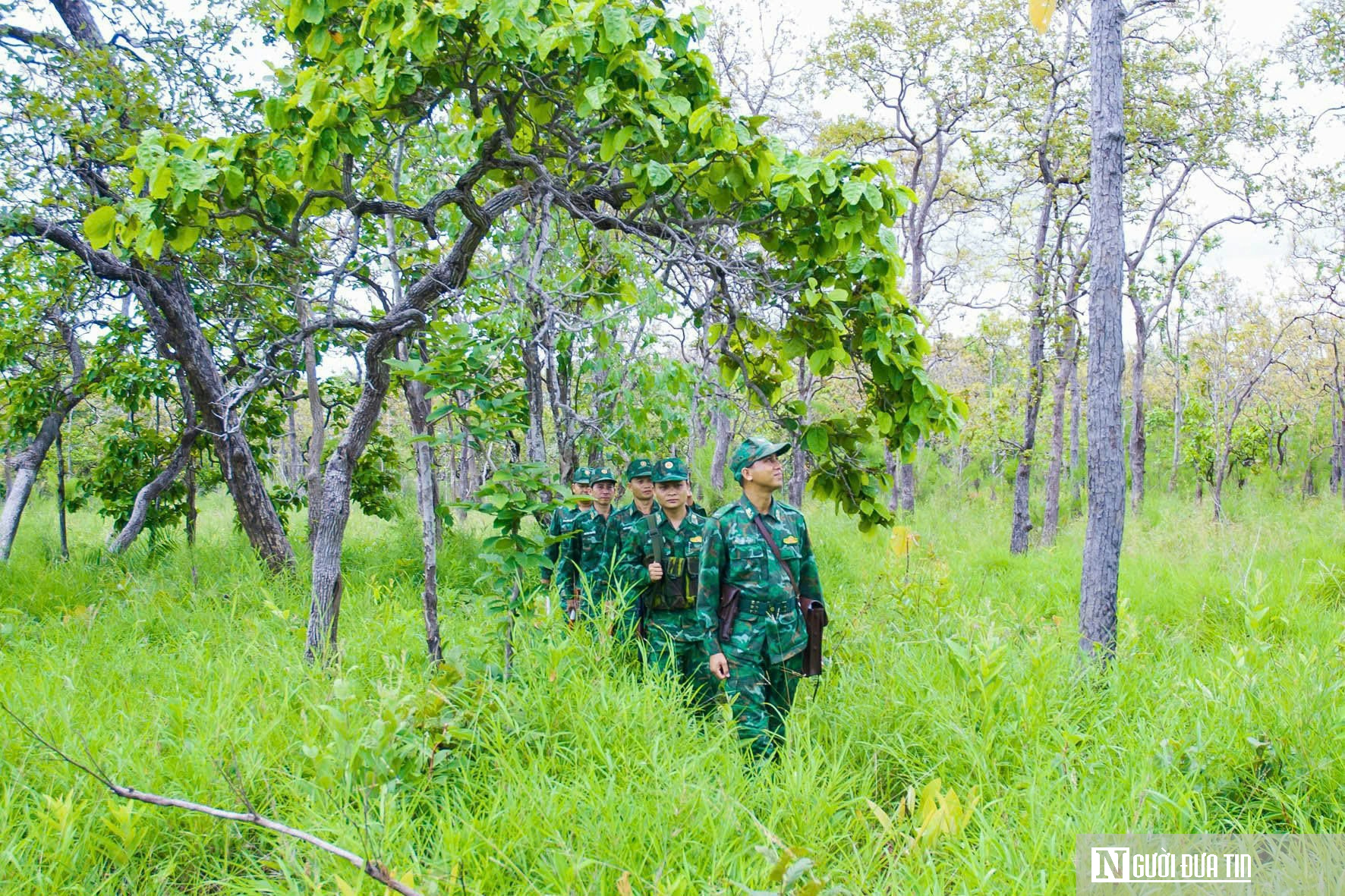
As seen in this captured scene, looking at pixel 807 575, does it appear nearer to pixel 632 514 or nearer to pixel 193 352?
pixel 632 514

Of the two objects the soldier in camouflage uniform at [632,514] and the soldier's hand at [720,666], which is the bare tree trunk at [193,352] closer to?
the soldier in camouflage uniform at [632,514]

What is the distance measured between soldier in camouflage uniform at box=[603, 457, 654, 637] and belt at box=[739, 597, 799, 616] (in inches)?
27.2

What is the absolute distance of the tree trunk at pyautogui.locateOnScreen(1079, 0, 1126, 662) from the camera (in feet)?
14.5

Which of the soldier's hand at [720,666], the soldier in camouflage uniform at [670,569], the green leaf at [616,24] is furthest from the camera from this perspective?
the soldier in camouflage uniform at [670,569]

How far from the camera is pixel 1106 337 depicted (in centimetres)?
443

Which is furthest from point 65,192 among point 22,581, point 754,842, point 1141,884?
point 1141,884

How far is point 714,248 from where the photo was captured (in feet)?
11.8

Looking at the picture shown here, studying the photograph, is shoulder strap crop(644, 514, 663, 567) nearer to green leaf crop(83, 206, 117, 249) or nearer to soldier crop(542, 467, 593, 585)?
soldier crop(542, 467, 593, 585)

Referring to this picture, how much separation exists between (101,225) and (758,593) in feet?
10.00

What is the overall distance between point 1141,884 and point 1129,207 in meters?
12.4

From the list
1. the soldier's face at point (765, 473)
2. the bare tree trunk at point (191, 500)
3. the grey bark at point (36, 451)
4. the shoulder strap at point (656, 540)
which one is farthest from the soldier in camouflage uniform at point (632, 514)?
the grey bark at point (36, 451)

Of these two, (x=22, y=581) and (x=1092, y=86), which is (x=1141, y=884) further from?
(x=22, y=581)

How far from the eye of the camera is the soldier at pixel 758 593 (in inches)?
145

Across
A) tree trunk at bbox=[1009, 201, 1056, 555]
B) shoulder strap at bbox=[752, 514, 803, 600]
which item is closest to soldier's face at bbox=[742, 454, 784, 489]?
shoulder strap at bbox=[752, 514, 803, 600]
